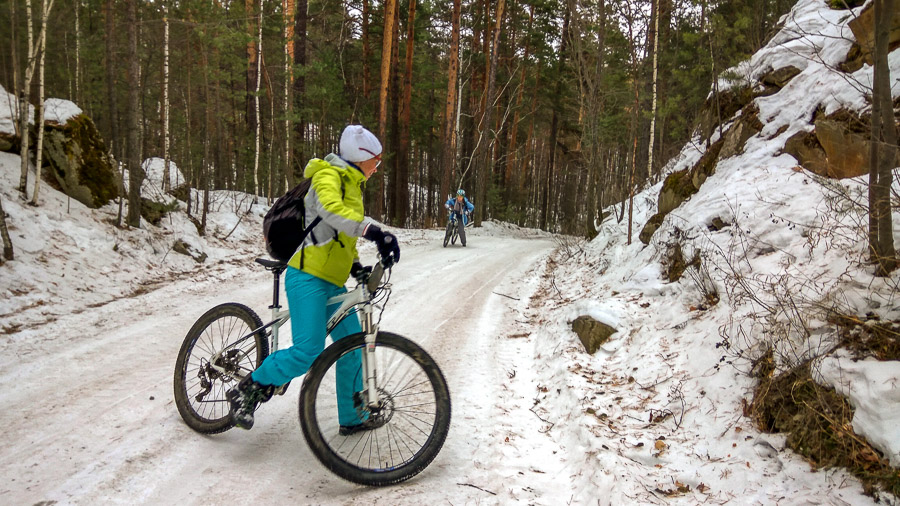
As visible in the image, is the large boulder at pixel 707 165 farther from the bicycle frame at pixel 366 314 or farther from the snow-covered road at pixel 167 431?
the bicycle frame at pixel 366 314

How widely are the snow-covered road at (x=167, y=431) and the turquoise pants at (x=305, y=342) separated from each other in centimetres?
55

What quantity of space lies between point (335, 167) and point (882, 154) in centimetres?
357

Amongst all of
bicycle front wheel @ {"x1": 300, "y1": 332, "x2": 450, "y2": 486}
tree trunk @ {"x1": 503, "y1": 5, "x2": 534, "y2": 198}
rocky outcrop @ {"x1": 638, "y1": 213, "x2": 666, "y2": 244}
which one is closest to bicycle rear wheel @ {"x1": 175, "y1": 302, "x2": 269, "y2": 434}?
bicycle front wheel @ {"x1": 300, "y1": 332, "x2": 450, "y2": 486}

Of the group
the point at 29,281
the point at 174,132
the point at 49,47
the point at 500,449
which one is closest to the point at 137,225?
the point at 29,281

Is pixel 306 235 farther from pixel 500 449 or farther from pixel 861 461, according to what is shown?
pixel 861 461

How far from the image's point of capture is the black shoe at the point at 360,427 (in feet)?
9.86

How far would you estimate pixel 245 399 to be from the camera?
9.82ft

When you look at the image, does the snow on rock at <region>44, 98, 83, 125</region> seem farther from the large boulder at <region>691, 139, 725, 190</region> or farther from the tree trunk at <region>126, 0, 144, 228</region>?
the large boulder at <region>691, 139, 725, 190</region>

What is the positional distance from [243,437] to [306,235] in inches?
58.6

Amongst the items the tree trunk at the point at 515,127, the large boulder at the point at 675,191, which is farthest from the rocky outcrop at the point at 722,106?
the tree trunk at the point at 515,127

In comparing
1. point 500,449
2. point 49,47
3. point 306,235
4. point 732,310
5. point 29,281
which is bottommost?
point 500,449

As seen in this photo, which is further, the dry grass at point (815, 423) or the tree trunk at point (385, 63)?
the tree trunk at point (385, 63)

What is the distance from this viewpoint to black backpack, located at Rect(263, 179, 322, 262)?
294 cm

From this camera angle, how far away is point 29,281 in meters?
6.27
